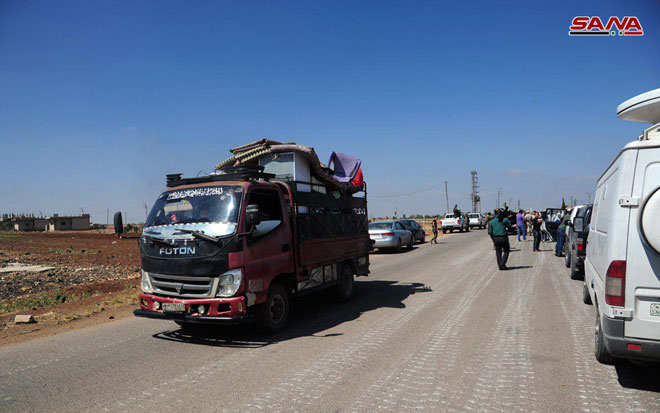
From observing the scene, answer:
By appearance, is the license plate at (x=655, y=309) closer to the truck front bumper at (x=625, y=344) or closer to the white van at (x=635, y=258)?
the white van at (x=635, y=258)

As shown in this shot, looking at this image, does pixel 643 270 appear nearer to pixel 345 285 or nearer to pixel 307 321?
pixel 307 321

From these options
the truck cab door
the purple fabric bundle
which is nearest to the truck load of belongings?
the purple fabric bundle

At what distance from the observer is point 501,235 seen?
12844 millimetres

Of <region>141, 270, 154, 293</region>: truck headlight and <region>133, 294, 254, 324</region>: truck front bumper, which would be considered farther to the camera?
<region>141, 270, 154, 293</region>: truck headlight

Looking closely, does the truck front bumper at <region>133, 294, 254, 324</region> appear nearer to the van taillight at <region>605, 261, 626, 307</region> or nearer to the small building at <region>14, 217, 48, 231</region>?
the van taillight at <region>605, 261, 626, 307</region>

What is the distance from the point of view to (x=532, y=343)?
5.56 m

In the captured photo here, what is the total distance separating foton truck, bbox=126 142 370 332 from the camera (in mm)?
5688

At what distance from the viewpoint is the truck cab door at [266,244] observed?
591 cm

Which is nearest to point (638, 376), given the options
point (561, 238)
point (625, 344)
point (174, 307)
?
point (625, 344)

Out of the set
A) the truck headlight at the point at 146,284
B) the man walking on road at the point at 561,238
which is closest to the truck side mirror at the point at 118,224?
the truck headlight at the point at 146,284

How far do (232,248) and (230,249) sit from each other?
3 centimetres

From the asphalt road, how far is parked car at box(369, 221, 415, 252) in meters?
13.2

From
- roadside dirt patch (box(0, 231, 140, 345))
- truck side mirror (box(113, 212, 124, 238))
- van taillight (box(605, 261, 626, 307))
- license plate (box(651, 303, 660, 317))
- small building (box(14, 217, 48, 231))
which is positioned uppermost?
small building (box(14, 217, 48, 231))

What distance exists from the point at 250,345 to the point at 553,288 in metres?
7.31
